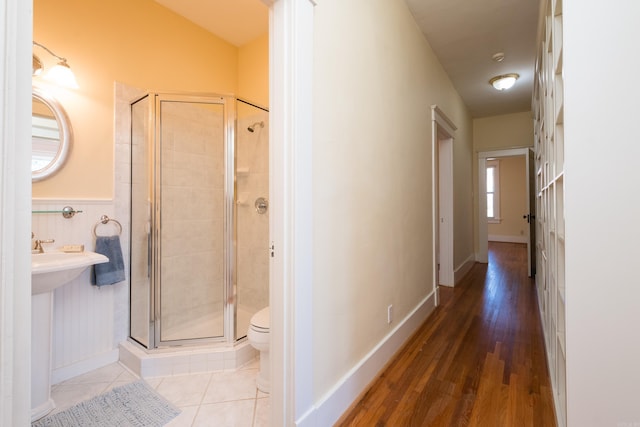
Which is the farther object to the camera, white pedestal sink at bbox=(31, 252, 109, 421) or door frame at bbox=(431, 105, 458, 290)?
door frame at bbox=(431, 105, 458, 290)

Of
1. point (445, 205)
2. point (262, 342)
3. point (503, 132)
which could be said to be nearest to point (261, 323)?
point (262, 342)

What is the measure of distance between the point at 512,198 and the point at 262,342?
27.7 feet

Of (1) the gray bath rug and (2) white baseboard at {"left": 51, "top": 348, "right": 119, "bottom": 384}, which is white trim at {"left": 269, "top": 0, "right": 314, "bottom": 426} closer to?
(1) the gray bath rug

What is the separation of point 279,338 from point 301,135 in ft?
2.82

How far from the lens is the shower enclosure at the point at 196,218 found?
6.91 ft

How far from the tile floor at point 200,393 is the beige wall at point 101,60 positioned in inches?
46.8

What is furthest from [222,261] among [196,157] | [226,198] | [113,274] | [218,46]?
[218,46]

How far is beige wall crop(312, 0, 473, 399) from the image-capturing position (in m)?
1.37

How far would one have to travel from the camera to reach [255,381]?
1.76 meters

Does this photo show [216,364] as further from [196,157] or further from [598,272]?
[598,272]

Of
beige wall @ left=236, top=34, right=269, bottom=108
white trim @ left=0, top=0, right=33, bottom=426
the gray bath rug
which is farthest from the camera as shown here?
beige wall @ left=236, top=34, right=269, bottom=108

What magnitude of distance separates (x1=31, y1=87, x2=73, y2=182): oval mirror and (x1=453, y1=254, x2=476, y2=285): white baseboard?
4176 millimetres

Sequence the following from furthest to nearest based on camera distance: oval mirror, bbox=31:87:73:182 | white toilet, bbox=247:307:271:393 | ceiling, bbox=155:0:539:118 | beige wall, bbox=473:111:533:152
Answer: beige wall, bbox=473:111:533:152, ceiling, bbox=155:0:539:118, oval mirror, bbox=31:87:73:182, white toilet, bbox=247:307:271:393

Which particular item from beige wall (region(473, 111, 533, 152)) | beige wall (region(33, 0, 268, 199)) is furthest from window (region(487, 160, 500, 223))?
beige wall (region(33, 0, 268, 199))
